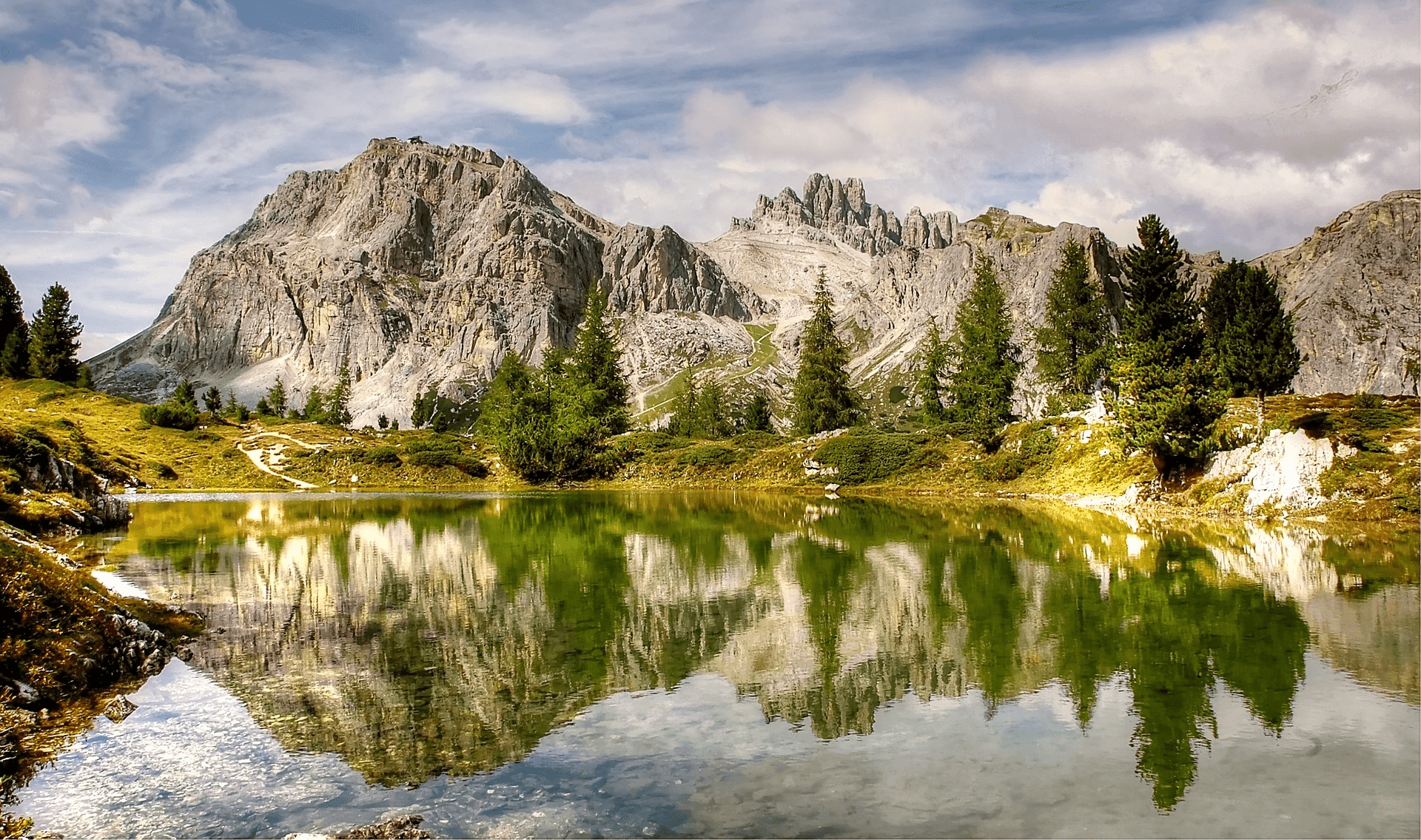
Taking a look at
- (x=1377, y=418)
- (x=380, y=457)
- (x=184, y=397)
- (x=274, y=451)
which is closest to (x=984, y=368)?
(x=1377, y=418)

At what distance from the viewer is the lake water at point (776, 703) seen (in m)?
8.25

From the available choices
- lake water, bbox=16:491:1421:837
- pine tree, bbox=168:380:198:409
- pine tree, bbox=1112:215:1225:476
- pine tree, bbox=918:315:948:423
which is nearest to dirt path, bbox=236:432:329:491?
pine tree, bbox=168:380:198:409

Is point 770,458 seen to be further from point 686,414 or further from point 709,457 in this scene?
point 686,414

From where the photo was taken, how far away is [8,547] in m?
13.5

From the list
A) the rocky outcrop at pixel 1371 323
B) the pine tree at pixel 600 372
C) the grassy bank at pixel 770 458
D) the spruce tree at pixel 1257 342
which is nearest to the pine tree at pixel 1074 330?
the spruce tree at pixel 1257 342

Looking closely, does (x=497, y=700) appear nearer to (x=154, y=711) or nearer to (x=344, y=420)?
(x=154, y=711)

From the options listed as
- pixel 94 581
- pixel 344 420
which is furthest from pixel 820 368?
pixel 344 420

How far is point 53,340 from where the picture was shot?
104 metres

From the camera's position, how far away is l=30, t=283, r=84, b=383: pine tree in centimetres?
10238

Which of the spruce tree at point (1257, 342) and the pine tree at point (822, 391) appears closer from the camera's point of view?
the spruce tree at point (1257, 342)

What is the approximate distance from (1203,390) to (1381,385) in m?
185

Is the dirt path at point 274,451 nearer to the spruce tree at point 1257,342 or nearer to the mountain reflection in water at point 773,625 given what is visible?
the mountain reflection in water at point 773,625

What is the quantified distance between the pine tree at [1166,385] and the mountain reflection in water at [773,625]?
9.59 metres

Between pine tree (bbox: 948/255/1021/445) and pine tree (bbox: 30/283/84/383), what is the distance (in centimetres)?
10655
